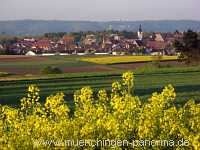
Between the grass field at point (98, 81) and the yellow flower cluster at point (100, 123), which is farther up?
the yellow flower cluster at point (100, 123)

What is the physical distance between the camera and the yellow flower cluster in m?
7.50

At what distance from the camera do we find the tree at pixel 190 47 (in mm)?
83688

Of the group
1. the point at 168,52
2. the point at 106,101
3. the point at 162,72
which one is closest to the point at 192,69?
the point at 162,72

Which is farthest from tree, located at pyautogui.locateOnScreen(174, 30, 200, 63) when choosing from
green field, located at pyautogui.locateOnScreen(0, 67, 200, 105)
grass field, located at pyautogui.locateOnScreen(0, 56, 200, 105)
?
green field, located at pyautogui.locateOnScreen(0, 67, 200, 105)

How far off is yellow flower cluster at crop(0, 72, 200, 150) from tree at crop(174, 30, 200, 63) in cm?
7617

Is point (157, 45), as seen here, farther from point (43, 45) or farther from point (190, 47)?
point (190, 47)

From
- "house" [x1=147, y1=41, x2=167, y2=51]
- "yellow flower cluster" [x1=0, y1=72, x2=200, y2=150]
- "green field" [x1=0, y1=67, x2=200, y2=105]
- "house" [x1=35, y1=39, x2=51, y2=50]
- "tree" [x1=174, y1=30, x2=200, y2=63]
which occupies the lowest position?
"house" [x1=35, y1=39, x2=51, y2=50]

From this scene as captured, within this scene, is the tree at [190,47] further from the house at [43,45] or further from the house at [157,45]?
the house at [43,45]

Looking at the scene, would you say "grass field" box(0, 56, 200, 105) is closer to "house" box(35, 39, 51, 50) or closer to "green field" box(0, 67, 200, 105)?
"green field" box(0, 67, 200, 105)

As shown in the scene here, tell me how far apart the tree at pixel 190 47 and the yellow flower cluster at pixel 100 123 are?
250 ft

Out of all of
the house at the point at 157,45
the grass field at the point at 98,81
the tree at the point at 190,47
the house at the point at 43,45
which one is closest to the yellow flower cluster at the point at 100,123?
the grass field at the point at 98,81

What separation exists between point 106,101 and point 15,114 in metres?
1.47

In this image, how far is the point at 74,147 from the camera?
24.6 ft

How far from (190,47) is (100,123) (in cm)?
7765
